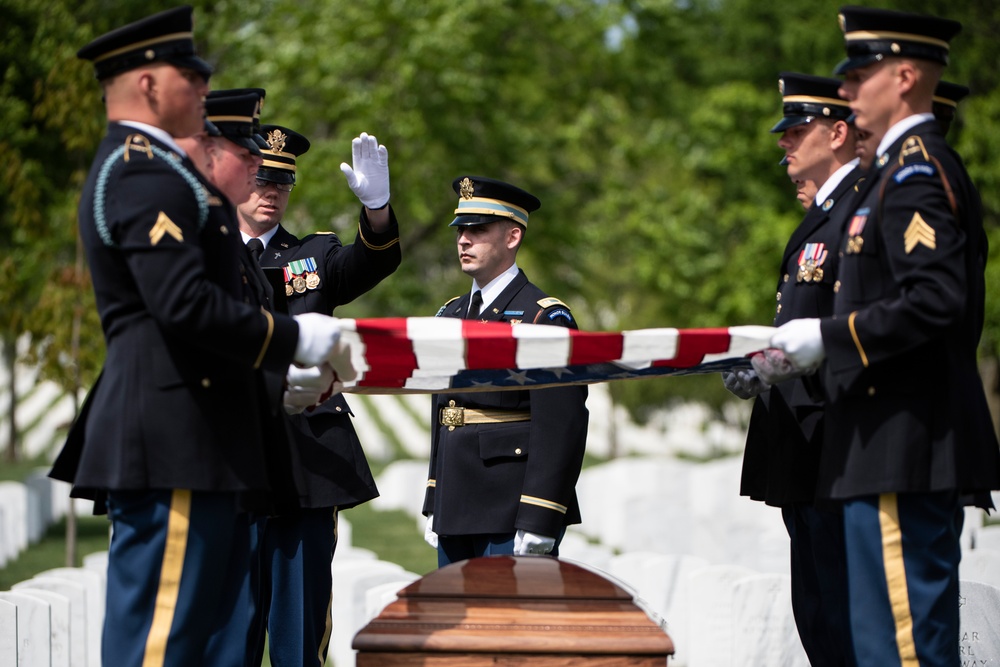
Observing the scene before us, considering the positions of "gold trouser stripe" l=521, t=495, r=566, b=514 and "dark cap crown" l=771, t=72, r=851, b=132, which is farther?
"gold trouser stripe" l=521, t=495, r=566, b=514

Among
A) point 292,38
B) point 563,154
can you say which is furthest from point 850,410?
point 563,154

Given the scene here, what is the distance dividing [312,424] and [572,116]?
65.4ft

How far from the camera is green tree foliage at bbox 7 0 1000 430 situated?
19641 mm

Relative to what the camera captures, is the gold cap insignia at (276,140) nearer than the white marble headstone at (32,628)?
No

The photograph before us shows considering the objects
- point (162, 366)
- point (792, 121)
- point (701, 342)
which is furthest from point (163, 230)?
point (792, 121)

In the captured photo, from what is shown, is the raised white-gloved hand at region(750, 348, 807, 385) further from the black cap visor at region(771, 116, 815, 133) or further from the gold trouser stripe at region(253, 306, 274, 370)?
the gold trouser stripe at region(253, 306, 274, 370)

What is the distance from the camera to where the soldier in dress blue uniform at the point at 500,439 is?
17.4 ft

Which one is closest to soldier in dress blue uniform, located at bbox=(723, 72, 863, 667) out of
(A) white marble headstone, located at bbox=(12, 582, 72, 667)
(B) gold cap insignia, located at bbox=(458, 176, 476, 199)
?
(B) gold cap insignia, located at bbox=(458, 176, 476, 199)

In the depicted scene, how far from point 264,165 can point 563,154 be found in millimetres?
21049

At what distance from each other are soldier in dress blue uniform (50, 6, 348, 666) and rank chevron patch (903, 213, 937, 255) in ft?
5.78

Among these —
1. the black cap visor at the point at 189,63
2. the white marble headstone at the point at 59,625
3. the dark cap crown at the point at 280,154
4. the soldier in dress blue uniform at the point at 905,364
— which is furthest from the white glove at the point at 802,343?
the white marble headstone at the point at 59,625

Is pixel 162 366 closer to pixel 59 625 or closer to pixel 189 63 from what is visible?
pixel 189 63

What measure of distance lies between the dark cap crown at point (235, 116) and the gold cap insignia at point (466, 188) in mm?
1222

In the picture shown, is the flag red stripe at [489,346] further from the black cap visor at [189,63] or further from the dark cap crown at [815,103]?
the dark cap crown at [815,103]
